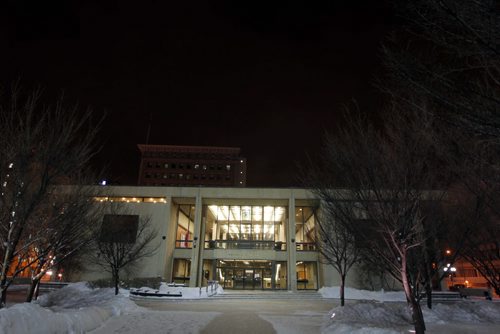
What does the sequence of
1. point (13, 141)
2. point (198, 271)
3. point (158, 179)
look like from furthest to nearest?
point (158, 179) → point (198, 271) → point (13, 141)

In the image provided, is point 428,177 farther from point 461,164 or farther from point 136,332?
point 136,332

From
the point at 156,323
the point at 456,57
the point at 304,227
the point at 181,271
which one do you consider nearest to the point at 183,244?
the point at 181,271

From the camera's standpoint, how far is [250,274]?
32906mm

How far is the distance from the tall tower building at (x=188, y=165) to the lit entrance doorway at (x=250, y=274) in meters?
60.6

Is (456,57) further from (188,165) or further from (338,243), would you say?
(188,165)

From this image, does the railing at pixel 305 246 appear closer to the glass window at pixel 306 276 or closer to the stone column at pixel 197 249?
the glass window at pixel 306 276

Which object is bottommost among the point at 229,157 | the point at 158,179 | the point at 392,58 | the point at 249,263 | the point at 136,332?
the point at 136,332

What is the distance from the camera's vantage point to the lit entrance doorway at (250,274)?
107 ft

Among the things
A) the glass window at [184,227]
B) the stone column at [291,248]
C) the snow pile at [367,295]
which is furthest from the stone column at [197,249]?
the snow pile at [367,295]

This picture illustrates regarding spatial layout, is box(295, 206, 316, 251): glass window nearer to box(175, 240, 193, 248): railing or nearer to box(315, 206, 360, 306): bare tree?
box(175, 240, 193, 248): railing

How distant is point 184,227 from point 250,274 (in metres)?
10.1

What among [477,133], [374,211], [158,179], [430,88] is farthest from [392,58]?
[158,179]

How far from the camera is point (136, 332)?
897cm

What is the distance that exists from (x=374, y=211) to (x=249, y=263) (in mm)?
25949
